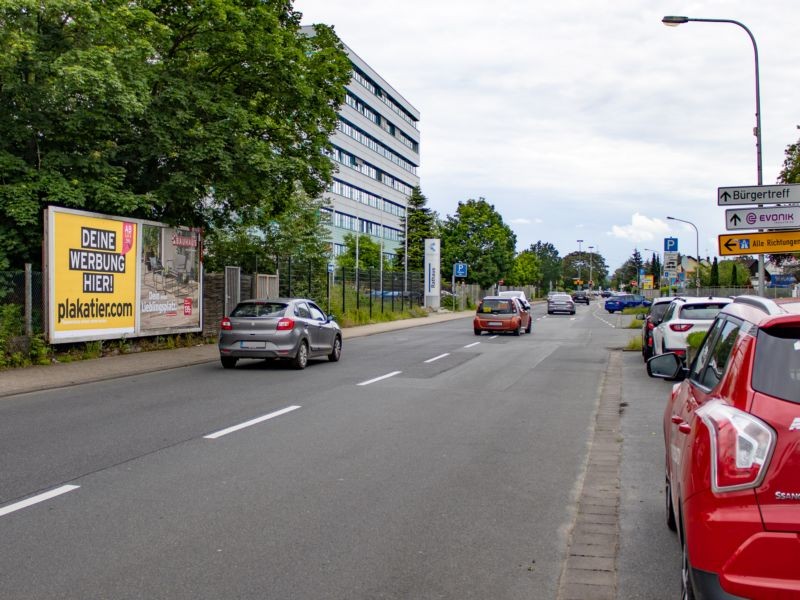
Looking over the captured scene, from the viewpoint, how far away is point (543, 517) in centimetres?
532

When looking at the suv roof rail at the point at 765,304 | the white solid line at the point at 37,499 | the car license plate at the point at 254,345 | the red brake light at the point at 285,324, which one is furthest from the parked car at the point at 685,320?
the white solid line at the point at 37,499

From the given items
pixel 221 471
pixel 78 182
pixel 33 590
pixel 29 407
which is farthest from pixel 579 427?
pixel 78 182

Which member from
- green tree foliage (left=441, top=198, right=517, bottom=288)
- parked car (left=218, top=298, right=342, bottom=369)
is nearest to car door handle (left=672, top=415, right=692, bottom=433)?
parked car (left=218, top=298, right=342, bottom=369)

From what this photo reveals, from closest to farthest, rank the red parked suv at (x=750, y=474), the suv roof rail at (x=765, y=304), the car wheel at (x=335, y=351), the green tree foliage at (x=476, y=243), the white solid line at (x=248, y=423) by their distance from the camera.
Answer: the red parked suv at (x=750, y=474) → the suv roof rail at (x=765, y=304) → the white solid line at (x=248, y=423) → the car wheel at (x=335, y=351) → the green tree foliage at (x=476, y=243)

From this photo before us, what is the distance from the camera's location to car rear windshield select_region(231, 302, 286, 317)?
50.4ft

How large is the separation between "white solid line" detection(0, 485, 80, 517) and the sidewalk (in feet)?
21.0

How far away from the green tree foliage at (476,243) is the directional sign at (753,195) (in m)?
61.4

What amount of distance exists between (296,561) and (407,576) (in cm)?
67

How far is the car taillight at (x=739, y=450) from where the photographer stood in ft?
9.04

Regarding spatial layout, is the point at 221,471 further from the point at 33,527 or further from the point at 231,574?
the point at 231,574

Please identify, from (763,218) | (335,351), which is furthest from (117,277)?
(763,218)

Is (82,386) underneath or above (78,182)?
underneath

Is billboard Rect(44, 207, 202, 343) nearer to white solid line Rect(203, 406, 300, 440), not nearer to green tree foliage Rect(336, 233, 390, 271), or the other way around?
white solid line Rect(203, 406, 300, 440)

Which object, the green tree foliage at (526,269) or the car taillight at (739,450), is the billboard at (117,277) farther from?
the green tree foliage at (526,269)
